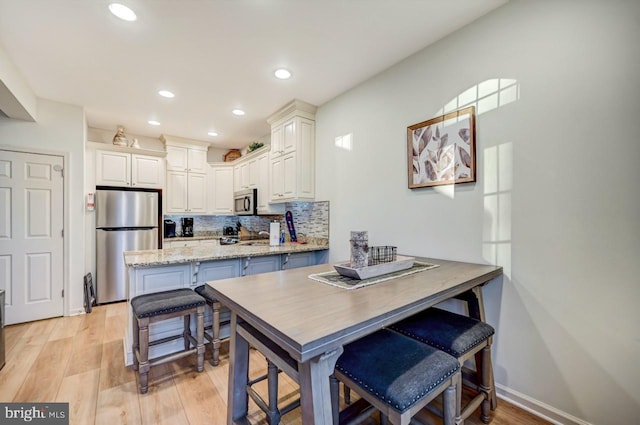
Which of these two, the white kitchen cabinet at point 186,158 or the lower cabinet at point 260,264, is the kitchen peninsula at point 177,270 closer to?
the lower cabinet at point 260,264

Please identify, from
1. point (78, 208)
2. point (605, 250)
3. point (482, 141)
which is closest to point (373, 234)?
point (482, 141)

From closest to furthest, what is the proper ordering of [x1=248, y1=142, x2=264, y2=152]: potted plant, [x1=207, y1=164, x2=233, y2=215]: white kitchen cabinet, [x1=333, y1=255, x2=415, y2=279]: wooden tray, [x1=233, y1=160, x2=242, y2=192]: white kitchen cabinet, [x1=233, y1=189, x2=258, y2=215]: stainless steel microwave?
[x1=333, y1=255, x2=415, y2=279]: wooden tray, [x1=233, y1=189, x2=258, y2=215]: stainless steel microwave, [x1=248, y1=142, x2=264, y2=152]: potted plant, [x1=233, y1=160, x2=242, y2=192]: white kitchen cabinet, [x1=207, y1=164, x2=233, y2=215]: white kitchen cabinet

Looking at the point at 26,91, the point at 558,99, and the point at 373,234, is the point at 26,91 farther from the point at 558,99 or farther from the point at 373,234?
the point at 558,99

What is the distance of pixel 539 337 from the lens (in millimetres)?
1690

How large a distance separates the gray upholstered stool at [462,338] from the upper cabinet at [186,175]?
4.25 meters

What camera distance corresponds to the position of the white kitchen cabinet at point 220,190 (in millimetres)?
5074

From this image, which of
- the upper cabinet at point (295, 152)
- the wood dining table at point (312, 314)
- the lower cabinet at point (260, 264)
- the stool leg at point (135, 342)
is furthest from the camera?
the upper cabinet at point (295, 152)

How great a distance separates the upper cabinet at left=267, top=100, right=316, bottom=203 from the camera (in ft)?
11.2

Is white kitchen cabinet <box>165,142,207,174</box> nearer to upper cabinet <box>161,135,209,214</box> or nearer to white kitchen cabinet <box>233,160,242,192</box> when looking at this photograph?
upper cabinet <box>161,135,209,214</box>

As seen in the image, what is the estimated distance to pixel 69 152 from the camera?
3.38 m

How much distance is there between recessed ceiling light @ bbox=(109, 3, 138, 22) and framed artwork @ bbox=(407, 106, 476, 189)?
7.29ft

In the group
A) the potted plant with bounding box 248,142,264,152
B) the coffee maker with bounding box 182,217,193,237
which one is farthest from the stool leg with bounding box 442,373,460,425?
the coffee maker with bounding box 182,217,193,237

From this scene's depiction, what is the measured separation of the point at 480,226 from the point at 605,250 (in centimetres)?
63

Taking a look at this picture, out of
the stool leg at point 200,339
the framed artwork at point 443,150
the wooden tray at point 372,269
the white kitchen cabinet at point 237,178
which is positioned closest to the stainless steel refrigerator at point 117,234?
the white kitchen cabinet at point 237,178
